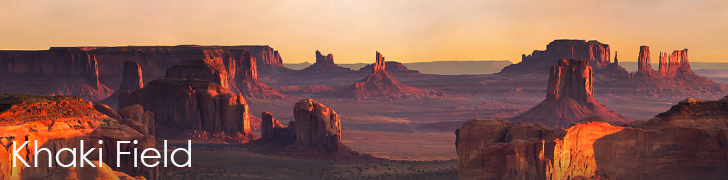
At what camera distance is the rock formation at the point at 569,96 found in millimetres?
95375

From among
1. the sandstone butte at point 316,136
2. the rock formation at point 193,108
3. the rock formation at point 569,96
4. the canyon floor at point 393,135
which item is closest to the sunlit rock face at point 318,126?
the sandstone butte at point 316,136

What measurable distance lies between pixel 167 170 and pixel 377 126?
71753mm

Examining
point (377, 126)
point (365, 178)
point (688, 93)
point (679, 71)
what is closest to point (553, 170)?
point (365, 178)

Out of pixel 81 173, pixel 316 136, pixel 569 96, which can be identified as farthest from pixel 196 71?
pixel 81 173

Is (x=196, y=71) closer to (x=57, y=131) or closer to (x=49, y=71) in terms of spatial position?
(x=57, y=131)

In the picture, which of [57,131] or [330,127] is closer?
[57,131]

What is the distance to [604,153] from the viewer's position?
27.2m

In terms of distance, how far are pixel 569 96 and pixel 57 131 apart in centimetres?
7900

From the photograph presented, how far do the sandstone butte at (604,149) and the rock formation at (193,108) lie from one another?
4047cm

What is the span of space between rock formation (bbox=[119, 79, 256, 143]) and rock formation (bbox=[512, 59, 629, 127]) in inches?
1814

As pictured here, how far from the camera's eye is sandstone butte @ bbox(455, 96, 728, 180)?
2597cm

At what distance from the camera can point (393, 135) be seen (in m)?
98.3

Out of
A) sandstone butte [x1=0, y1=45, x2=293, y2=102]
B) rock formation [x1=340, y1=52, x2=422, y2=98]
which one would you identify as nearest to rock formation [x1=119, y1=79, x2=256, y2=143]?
sandstone butte [x1=0, y1=45, x2=293, y2=102]

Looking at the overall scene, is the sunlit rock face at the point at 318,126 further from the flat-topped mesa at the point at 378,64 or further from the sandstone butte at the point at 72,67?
the flat-topped mesa at the point at 378,64
